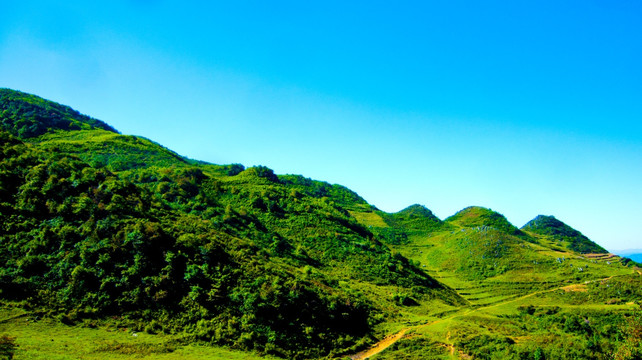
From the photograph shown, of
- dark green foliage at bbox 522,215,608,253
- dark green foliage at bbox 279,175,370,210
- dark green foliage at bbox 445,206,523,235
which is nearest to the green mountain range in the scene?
dark green foliage at bbox 445,206,523,235

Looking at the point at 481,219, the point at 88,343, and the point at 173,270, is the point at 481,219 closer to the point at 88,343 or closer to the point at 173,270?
the point at 173,270

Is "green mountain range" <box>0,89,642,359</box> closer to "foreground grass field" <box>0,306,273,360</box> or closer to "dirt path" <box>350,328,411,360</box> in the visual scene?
"foreground grass field" <box>0,306,273,360</box>

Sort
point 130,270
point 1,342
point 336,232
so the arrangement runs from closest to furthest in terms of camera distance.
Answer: point 1,342 < point 130,270 < point 336,232

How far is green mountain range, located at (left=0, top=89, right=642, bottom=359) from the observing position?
31.2 meters

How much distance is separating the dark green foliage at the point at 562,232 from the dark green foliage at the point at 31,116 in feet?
563

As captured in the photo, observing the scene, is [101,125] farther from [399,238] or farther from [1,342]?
[1,342]

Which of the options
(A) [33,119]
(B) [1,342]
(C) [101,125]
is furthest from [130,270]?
(C) [101,125]

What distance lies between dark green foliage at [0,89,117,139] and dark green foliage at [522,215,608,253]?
172 meters

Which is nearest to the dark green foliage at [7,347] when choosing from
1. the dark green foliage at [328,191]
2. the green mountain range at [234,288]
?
the green mountain range at [234,288]

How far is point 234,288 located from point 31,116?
106392mm

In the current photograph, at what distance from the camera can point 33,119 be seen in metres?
101

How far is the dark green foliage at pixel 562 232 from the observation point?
116 m

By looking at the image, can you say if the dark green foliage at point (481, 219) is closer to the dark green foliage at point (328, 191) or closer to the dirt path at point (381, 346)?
the dark green foliage at point (328, 191)

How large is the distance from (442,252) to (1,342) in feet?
301
